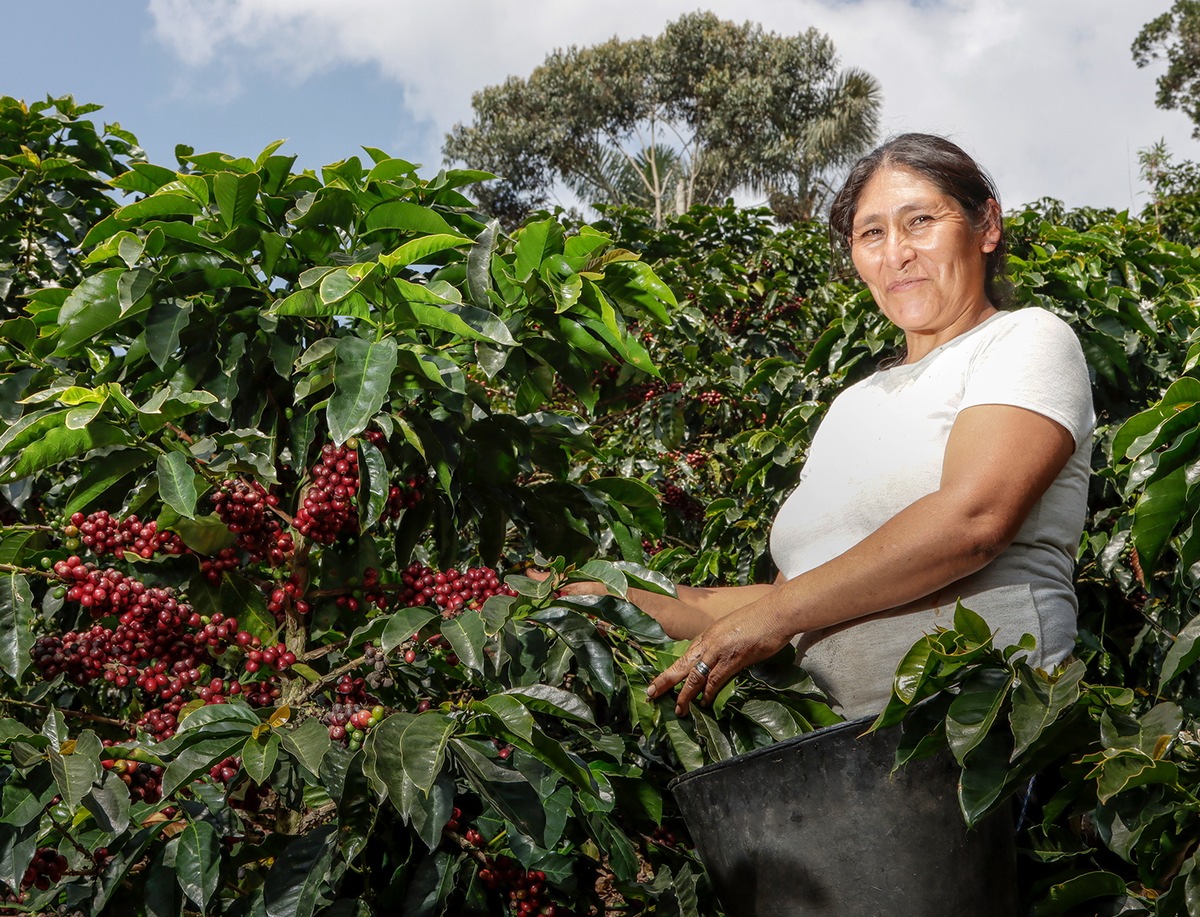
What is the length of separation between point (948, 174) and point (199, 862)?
1.55m

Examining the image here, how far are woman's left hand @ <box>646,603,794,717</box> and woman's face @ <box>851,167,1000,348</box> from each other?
68 centimetres

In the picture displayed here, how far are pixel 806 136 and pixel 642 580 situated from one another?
2159 cm

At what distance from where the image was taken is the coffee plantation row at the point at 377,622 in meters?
1.31

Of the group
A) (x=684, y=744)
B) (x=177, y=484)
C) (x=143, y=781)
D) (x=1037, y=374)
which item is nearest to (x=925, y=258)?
(x=1037, y=374)

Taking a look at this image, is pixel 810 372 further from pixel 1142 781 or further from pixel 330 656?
pixel 1142 781

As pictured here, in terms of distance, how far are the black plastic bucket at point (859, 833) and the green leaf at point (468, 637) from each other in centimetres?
31

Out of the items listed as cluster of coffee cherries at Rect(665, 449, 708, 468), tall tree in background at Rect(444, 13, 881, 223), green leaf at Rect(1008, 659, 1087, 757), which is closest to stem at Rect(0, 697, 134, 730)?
green leaf at Rect(1008, 659, 1087, 757)

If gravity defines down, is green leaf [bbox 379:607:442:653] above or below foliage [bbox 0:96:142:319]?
below

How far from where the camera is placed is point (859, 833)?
1312mm

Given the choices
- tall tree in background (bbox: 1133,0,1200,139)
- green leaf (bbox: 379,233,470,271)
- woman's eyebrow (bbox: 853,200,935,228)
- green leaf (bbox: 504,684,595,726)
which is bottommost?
green leaf (bbox: 504,684,595,726)

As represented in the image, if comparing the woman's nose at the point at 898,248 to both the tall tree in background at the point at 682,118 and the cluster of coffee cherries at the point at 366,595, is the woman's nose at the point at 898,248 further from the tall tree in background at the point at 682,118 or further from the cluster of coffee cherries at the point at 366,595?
the tall tree in background at the point at 682,118

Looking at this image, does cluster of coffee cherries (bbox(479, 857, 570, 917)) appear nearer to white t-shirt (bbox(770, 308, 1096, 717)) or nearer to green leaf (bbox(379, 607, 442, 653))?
green leaf (bbox(379, 607, 442, 653))

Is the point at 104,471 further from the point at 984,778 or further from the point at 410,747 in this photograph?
the point at 984,778

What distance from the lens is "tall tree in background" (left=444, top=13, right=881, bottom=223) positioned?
21891 mm
